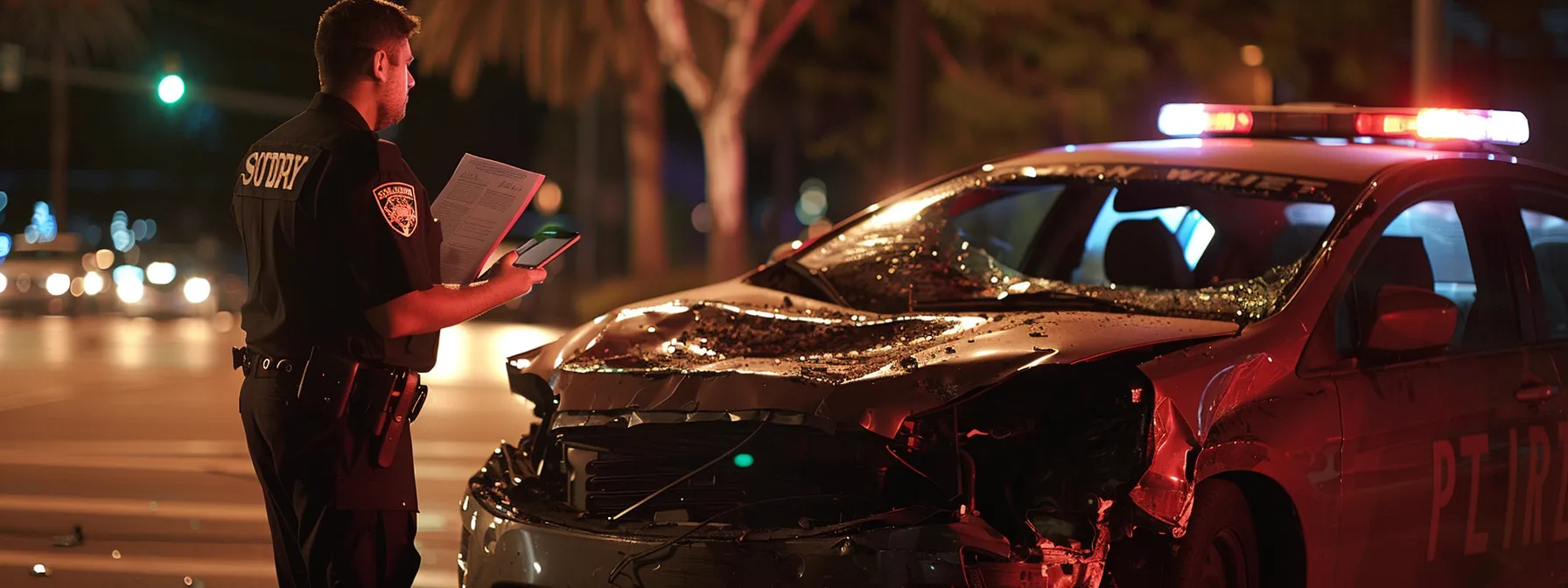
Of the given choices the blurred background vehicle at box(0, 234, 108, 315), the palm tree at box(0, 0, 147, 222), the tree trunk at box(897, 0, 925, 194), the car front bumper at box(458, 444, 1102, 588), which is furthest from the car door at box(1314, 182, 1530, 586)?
the palm tree at box(0, 0, 147, 222)

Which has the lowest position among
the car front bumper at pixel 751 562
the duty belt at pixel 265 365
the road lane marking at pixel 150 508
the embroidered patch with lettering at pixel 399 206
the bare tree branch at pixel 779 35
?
the car front bumper at pixel 751 562

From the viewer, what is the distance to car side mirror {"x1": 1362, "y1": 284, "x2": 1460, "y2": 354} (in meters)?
4.59

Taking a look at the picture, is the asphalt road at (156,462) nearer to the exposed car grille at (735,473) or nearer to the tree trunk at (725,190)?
the exposed car grille at (735,473)

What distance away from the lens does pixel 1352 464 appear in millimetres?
4527

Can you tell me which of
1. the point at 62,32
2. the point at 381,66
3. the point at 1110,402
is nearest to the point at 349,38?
the point at 381,66

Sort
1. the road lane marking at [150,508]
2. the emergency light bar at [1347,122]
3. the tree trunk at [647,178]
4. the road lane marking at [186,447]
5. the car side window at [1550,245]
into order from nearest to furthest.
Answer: the car side window at [1550,245], the emergency light bar at [1347,122], the road lane marking at [150,508], the road lane marking at [186,447], the tree trunk at [647,178]

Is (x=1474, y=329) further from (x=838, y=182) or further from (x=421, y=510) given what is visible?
(x=838, y=182)

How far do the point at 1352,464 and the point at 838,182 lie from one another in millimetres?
51791

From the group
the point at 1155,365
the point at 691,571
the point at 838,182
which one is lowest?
the point at 691,571

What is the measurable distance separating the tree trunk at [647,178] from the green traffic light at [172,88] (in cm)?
1248

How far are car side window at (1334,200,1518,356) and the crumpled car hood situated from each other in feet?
3.04

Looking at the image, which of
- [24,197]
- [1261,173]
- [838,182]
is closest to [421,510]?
[1261,173]

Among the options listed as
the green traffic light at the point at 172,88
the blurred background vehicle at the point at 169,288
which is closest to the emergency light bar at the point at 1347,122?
the green traffic light at the point at 172,88

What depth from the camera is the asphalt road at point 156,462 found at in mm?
6879
